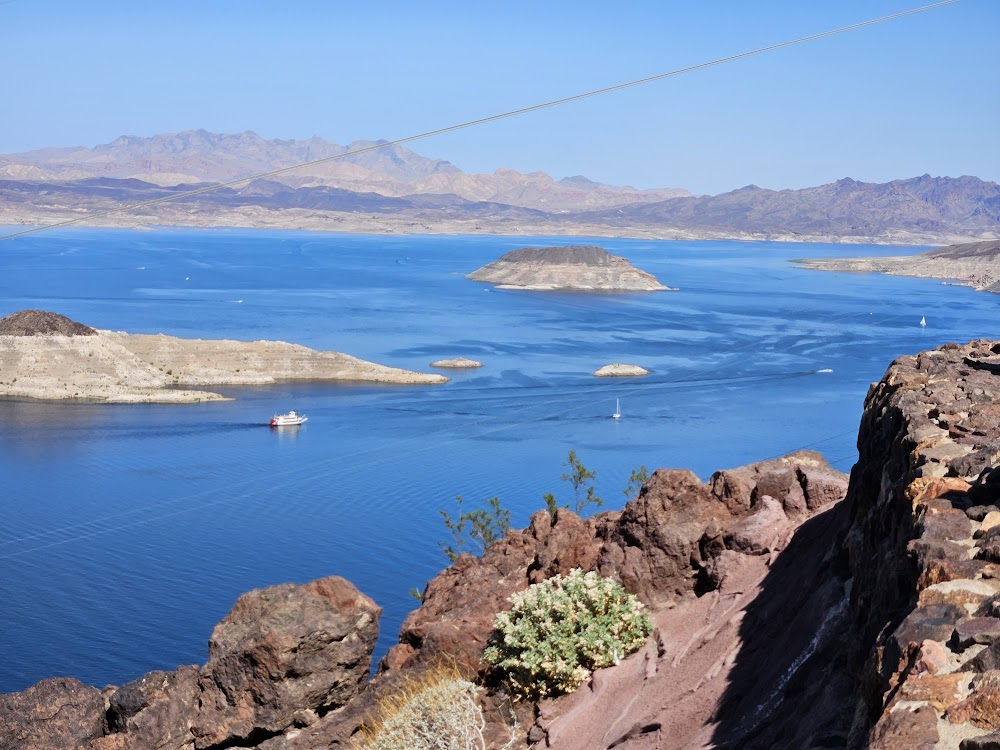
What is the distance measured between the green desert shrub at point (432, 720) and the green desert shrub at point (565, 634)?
0.58 meters

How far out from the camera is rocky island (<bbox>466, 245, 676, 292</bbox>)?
15425 centimetres

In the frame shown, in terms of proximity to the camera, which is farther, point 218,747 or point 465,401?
point 465,401

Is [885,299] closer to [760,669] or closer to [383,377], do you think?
[383,377]

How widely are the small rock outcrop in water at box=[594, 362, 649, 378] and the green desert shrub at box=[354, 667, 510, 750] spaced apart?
68.4 metres

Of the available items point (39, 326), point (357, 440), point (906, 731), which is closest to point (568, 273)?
point (39, 326)

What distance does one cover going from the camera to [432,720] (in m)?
11.4

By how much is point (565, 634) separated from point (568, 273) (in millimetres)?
146555

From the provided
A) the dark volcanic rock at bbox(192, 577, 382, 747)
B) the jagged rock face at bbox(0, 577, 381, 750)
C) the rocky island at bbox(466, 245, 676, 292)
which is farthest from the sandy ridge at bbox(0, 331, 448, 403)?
the rocky island at bbox(466, 245, 676, 292)

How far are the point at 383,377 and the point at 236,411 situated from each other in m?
12.6

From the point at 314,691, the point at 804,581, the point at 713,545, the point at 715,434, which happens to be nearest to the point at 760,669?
the point at 804,581

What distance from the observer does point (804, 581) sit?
998 cm

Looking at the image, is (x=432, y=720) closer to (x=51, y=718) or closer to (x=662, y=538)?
(x=662, y=538)

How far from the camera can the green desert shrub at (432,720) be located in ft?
35.7

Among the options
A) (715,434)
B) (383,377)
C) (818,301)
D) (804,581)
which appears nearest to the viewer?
(804,581)
